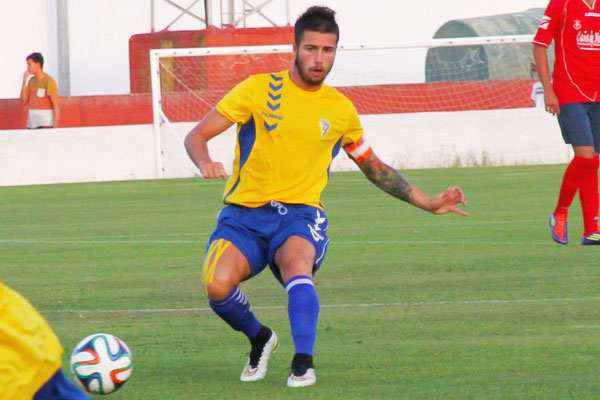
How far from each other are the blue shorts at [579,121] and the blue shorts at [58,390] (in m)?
6.85

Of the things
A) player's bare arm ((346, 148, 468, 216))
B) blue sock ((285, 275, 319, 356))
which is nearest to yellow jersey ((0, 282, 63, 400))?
blue sock ((285, 275, 319, 356))

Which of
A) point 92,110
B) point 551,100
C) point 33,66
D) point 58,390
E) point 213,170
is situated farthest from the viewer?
point 92,110

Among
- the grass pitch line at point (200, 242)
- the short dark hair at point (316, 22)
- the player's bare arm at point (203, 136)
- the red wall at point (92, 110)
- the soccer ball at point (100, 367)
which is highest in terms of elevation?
the short dark hair at point (316, 22)

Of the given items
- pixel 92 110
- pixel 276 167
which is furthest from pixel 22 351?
pixel 92 110

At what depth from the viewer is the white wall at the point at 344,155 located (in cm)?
2138

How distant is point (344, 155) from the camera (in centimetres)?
2208

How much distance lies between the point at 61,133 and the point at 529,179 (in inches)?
317

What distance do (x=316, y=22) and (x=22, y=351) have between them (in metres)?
2.87

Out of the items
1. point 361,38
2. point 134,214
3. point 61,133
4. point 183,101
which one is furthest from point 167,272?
point 361,38

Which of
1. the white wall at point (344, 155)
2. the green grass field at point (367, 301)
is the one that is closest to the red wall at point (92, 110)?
the white wall at point (344, 155)

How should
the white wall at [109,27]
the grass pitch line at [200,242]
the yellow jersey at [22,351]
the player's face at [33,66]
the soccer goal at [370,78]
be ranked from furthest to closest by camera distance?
the white wall at [109,27] → the player's face at [33,66] → the soccer goal at [370,78] → the grass pitch line at [200,242] → the yellow jersey at [22,351]

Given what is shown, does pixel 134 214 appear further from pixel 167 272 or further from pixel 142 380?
pixel 142 380

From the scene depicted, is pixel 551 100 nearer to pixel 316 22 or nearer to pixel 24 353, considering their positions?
pixel 316 22

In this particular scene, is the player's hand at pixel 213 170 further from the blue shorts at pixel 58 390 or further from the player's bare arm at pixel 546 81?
the player's bare arm at pixel 546 81
